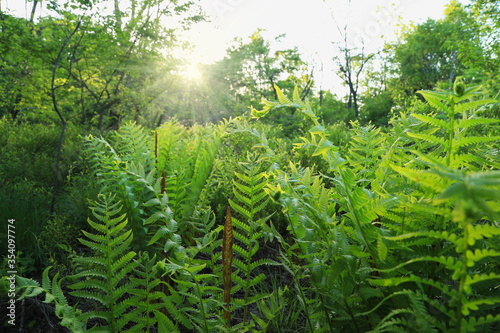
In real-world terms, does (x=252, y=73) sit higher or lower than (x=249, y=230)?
higher

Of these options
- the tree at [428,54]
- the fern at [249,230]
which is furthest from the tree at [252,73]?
the fern at [249,230]

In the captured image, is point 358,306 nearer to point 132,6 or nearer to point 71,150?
point 71,150

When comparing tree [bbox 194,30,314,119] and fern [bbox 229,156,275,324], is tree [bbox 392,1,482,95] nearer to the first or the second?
tree [bbox 194,30,314,119]

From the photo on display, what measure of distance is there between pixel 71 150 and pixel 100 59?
181 centimetres

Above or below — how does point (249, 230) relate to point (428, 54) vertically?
below

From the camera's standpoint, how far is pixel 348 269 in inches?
31.7

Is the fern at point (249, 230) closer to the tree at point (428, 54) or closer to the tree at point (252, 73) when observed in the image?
the tree at point (252, 73)

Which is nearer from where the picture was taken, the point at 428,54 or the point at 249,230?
the point at 249,230

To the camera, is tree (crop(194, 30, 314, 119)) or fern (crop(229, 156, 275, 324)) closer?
fern (crop(229, 156, 275, 324))

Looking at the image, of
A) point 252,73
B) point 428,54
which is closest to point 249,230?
point 252,73

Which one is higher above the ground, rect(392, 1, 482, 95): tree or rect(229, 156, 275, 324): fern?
rect(392, 1, 482, 95): tree

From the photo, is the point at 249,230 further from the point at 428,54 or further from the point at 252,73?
the point at 428,54

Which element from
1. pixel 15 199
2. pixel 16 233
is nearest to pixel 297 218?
pixel 16 233

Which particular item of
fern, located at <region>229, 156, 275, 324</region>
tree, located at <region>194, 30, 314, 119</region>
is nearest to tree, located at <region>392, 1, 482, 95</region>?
tree, located at <region>194, 30, 314, 119</region>
